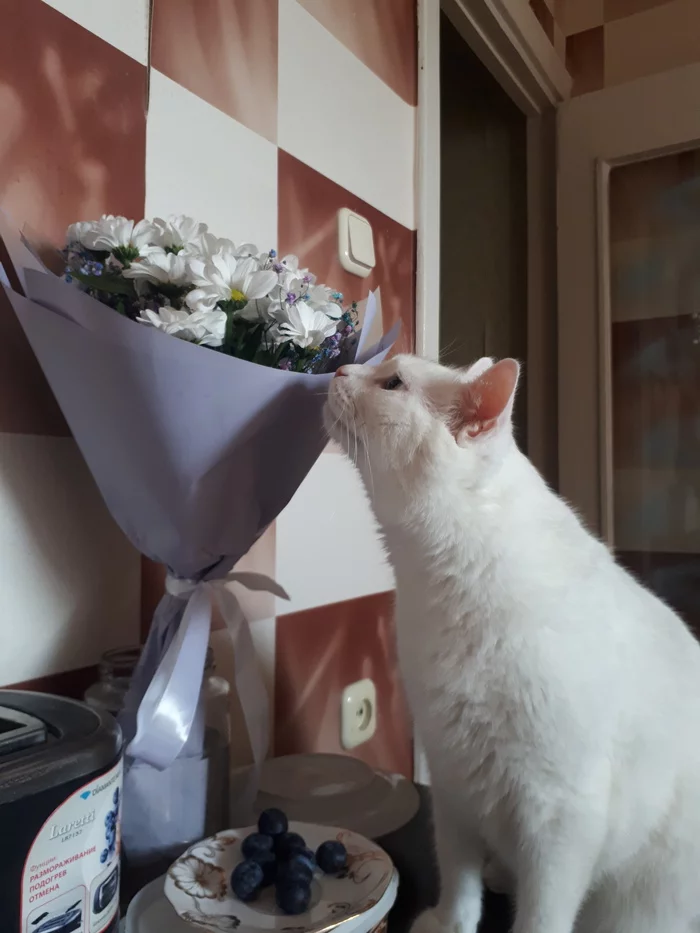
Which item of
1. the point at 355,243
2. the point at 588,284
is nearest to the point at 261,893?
the point at 355,243

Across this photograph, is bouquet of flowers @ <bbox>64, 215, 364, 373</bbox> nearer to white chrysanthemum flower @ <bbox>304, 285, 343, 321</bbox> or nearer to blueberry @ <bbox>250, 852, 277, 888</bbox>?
white chrysanthemum flower @ <bbox>304, 285, 343, 321</bbox>

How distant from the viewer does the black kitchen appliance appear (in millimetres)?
406

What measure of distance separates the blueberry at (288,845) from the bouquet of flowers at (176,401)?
92 mm

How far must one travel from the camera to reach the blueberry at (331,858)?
0.60 meters

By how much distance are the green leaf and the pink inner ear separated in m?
0.31

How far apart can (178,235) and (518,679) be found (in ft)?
1.58

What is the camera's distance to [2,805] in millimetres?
→ 397

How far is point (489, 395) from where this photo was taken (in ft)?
2.04

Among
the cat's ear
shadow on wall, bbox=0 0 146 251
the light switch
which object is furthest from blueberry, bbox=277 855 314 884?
the light switch

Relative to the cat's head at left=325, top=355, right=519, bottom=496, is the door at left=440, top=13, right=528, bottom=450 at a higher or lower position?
higher

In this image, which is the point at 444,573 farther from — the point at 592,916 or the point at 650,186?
the point at 650,186

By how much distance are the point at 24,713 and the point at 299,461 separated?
320mm

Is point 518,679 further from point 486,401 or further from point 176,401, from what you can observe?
point 176,401

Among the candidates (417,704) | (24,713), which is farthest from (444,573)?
(24,713)
